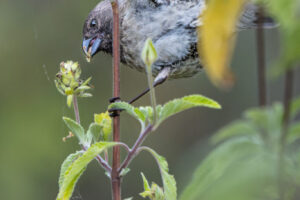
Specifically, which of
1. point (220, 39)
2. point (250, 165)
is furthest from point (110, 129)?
point (220, 39)

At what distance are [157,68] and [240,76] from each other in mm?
3448

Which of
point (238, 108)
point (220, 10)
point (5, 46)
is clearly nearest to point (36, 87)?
point (5, 46)

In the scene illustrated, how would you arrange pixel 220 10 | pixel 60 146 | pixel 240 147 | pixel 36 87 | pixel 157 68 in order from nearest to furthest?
pixel 220 10
pixel 240 147
pixel 157 68
pixel 60 146
pixel 36 87

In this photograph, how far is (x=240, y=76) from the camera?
6.42 m

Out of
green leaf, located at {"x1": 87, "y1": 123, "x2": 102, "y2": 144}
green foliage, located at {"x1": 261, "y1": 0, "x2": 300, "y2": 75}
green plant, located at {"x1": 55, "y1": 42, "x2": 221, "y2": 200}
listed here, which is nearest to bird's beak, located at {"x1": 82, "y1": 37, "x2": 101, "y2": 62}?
green plant, located at {"x1": 55, "y1": 42, "x2": 221, "y2": 200}

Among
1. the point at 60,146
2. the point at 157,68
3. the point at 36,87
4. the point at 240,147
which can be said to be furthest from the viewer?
the point at 36,87

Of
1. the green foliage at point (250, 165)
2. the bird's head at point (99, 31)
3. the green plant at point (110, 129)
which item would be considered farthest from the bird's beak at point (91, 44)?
the green foliage at point (250, 165)

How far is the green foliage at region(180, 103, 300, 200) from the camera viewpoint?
959 millimetres

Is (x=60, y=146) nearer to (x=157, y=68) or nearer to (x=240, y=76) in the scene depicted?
(x=240, y=76)

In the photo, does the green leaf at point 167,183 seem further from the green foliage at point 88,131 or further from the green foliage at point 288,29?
the green foliage at point 288,29

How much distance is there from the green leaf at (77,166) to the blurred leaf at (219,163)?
284 mm

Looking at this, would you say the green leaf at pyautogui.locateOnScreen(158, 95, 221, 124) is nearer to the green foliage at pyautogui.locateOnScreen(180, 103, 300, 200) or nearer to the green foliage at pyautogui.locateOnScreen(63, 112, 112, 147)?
the green foliage at pyautogui.locateOnScreen(180, 103, 300, 200)

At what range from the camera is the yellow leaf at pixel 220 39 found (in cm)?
75

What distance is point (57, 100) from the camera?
5.75 metres
